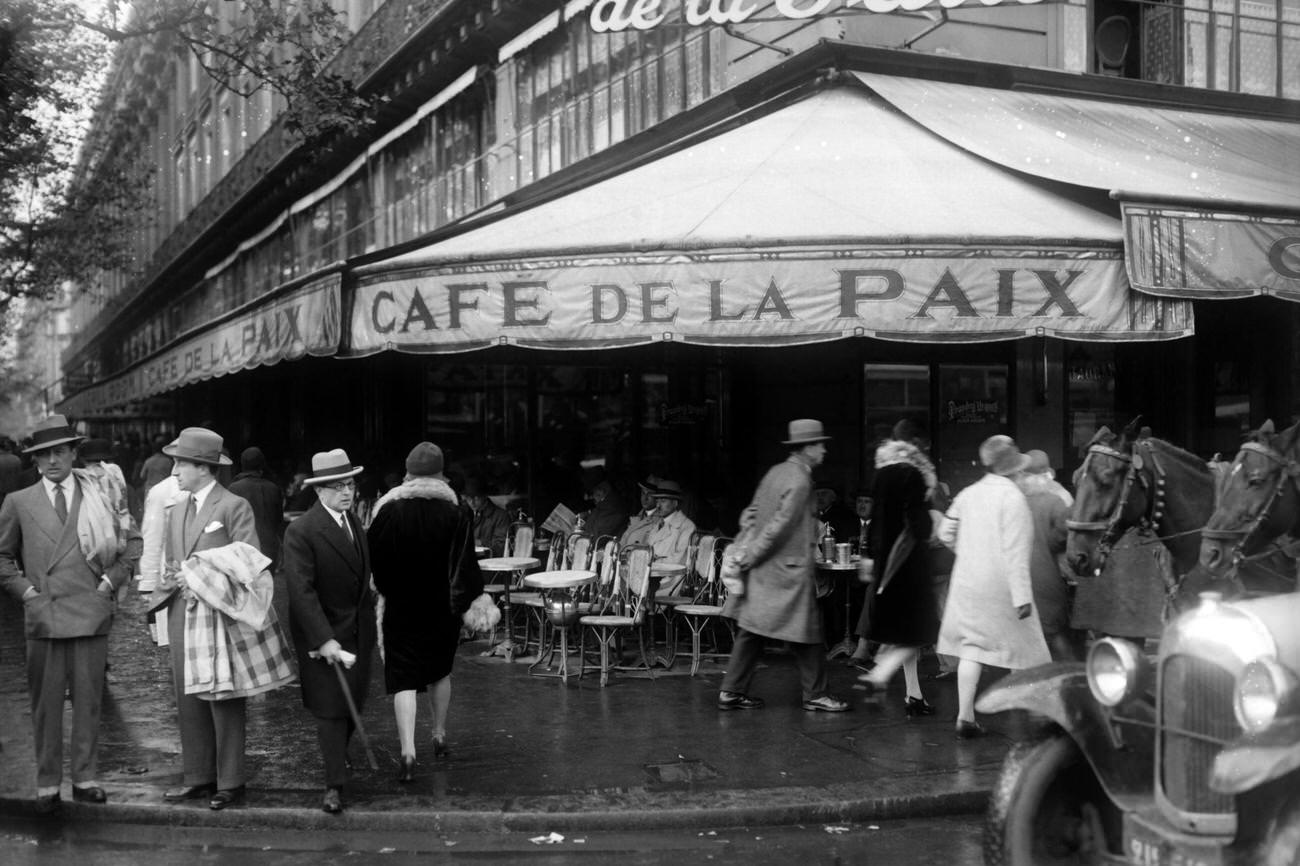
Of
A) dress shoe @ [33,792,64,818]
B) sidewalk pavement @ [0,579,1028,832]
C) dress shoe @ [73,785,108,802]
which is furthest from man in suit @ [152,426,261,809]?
dress shoe @ [33,792,64,818]

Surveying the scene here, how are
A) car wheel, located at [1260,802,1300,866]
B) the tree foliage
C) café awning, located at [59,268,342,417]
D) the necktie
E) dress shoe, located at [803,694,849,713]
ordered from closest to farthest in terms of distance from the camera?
car wheel, located at [1260,802,1300,866] < the necktie < dress shoe, located at [803,694,849,713] < café awning, located at [59,268,342,417] < the tree foliage

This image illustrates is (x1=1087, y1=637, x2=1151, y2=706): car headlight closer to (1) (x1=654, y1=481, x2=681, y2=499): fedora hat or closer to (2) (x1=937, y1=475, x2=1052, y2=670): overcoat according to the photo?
(2) (x1=937, y1=475, x2=1052, y2=670): overcoat

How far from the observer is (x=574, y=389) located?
54.2ft

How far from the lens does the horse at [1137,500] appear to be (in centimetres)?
735

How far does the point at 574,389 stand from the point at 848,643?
22.5ft

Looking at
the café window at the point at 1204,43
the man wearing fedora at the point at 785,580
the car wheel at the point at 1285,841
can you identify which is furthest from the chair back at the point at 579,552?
the café window at the point at 1204,43

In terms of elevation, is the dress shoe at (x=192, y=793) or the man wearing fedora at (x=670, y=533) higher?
the man wearing fedora at (x=670, y=533)

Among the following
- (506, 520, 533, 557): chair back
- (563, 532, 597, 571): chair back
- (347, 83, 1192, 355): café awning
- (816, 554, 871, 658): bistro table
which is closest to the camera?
(347, 83, 1192, 355): café awning

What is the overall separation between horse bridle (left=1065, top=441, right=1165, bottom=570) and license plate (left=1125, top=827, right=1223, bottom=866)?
324 cm

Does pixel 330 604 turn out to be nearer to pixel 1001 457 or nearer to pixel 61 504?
pixel 61 504

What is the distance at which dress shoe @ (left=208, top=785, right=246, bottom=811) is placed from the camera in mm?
6492

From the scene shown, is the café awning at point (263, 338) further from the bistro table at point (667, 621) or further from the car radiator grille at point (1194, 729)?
the car radiator grille at point (1194, 729)

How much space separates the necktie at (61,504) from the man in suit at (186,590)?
59 cm

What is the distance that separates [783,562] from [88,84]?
2017 cm
